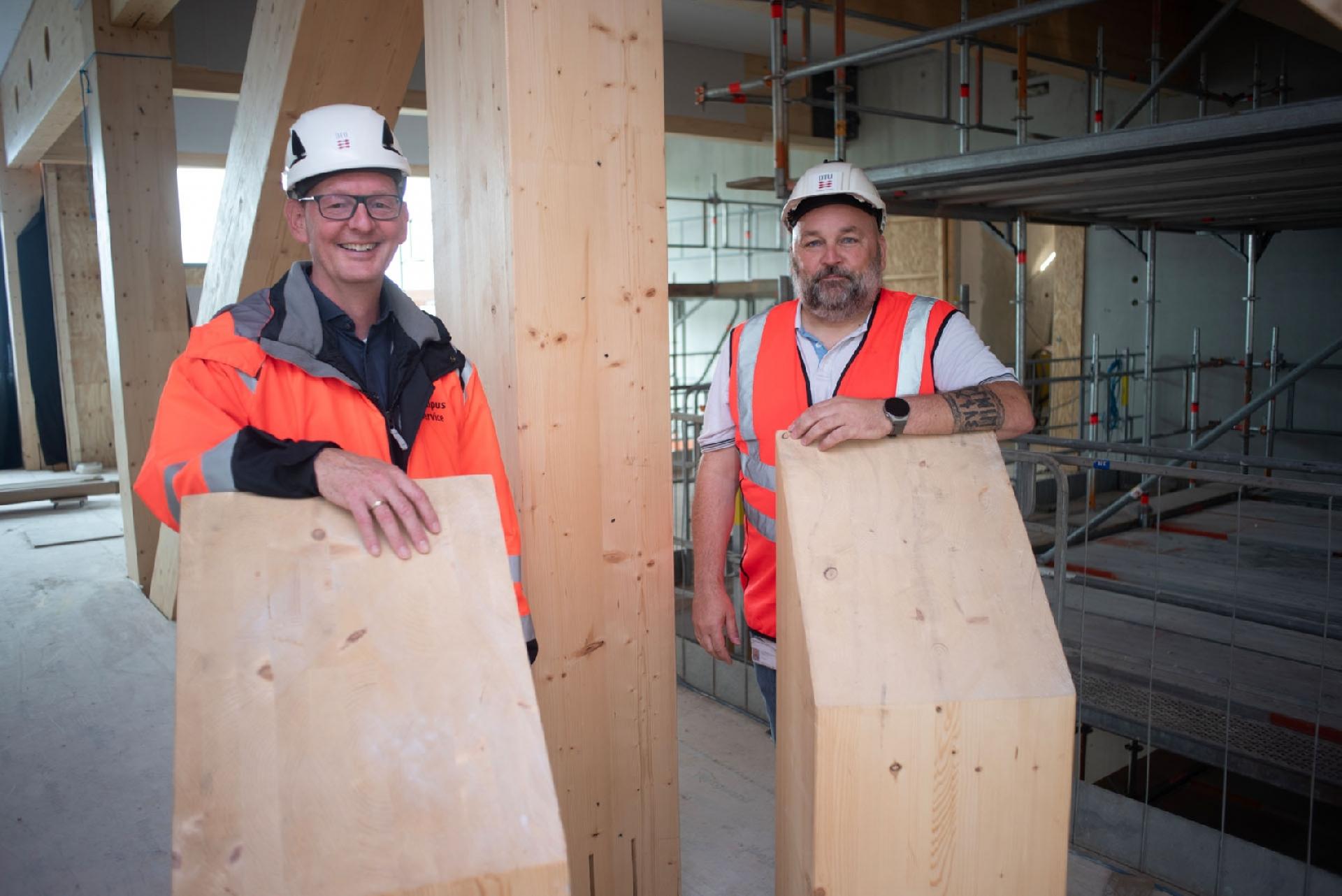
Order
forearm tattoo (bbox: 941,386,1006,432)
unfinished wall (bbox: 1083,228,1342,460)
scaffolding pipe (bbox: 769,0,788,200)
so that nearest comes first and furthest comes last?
forearm tattoo (bbox: 941,386,1006,432)
scaffolding pipe (bbox: 769,0,788,200)
unfinished wall (bbox: 1083,228,1342,460)

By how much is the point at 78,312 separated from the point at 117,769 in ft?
32.3

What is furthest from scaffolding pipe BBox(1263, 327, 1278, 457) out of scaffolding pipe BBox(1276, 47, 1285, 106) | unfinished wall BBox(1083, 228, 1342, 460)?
scaffolding pipe BBox(1276, 47, 1285, 106)

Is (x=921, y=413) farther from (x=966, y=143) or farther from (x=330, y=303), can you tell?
(x=966, y=143)

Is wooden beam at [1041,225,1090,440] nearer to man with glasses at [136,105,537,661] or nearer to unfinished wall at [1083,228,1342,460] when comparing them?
unfinished wall at [1083,228,1342,460]

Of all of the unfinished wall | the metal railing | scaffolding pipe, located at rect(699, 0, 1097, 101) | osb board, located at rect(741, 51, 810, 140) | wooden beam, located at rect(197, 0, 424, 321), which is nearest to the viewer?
the metal railing

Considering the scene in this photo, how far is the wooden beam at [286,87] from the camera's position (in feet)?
11.6

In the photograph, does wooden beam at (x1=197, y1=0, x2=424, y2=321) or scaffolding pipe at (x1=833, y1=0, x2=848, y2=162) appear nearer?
wooden beam at (x1=197, y1=0, x2=424, y2=321)

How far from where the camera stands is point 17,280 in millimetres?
12102

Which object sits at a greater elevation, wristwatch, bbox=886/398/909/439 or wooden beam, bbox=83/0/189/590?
wooden beam, bbox=83/0/189/590

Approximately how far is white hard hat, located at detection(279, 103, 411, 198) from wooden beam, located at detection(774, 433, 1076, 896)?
117cm

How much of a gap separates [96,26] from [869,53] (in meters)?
4.57

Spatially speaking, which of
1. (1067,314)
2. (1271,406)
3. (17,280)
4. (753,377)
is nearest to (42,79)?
(17,280)

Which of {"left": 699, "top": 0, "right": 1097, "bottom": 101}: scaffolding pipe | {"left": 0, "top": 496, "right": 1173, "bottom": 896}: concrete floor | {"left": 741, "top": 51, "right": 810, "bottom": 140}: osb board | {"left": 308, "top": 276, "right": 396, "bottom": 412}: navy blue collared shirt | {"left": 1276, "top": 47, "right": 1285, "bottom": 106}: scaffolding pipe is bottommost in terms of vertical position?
{"left": 0, "top": 496, "right": 1173, "bottom": 896}: concrete floor

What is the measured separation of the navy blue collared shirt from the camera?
2152 millimetres
